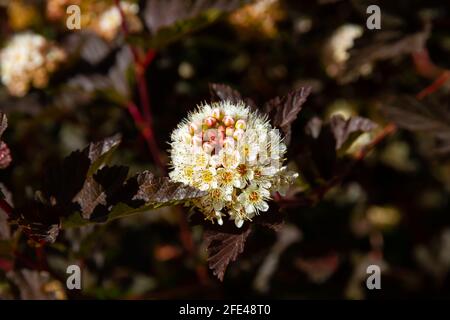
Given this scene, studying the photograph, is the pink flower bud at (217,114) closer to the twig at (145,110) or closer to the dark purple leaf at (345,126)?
the dark purple leaf at (345,126)

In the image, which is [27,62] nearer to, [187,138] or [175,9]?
[175,9]

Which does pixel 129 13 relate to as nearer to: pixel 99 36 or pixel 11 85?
pixel 99 36

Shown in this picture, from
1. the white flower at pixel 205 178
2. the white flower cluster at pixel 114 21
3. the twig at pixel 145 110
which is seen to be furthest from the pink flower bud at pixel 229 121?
the white flower cluster at pixel 114 21

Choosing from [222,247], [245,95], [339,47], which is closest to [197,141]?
[222,247]

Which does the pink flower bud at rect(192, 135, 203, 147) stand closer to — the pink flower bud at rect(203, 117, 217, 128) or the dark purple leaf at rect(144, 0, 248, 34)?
the pink flower bud at rect(203, 117, 217, 128)

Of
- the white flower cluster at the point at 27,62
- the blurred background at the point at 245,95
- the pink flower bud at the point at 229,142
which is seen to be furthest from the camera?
the white flower cluster at the point at 27,62

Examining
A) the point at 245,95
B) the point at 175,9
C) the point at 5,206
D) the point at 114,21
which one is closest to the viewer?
Result: the point at 5,206
